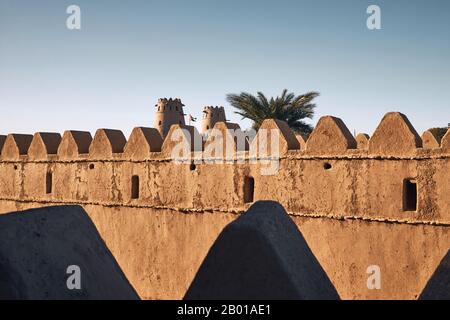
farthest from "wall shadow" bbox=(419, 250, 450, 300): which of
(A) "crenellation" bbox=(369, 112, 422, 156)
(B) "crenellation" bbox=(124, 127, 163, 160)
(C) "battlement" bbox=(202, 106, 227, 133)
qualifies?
(C) "battlement" bbox=(202, 106, 227, 133)

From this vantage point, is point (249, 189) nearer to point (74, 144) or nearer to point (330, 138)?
point (330, 138)

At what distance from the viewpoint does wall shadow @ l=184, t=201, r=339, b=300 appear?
467cm

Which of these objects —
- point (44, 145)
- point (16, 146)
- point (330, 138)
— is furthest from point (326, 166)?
point (16, 146)

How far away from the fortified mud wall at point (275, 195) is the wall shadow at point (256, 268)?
402 cm

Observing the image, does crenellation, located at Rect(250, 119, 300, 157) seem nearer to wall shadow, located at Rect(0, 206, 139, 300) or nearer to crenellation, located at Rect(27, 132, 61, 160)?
wall shadow, located at Rect(0, 206, 139, 300)

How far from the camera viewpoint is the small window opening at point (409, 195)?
8656 mm

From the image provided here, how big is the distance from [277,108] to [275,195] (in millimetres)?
9917

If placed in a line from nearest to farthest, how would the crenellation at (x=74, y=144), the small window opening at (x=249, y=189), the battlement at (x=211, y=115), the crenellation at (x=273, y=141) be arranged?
the crenellation at (x=273, y=141)
the small window opening at (x=249, y=189)
the crenellation at (x=74, y=144)
the battlement at (x=211, y=115)

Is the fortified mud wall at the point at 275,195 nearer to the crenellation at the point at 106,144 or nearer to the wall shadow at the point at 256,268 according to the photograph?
the crenellation at the point at 106,144

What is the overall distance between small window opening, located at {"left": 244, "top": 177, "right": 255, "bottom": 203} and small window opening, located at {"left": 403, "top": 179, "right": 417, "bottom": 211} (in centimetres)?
305

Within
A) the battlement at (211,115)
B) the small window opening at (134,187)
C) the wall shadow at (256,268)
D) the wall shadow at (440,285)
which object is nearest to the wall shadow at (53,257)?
the wall shadow at (256,268)

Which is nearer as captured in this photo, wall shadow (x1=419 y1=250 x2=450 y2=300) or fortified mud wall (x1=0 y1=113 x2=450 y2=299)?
wall shadow (x1=419 y1=250 x2=450 y2=300)

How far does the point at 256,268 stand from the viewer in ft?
15.6

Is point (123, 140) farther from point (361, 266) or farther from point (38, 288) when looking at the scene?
point (38, 288)
